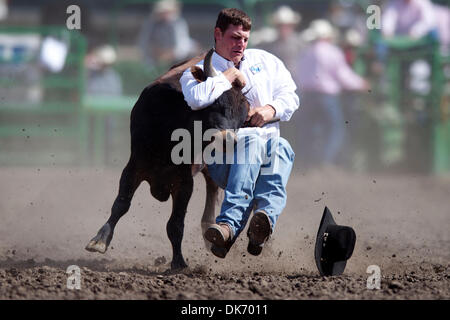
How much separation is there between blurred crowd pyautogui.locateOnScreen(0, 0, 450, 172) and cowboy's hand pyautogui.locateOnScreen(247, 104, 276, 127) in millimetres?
5270

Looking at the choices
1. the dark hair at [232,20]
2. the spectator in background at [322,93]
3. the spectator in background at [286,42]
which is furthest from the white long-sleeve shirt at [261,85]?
the spectator in background at [322,93]

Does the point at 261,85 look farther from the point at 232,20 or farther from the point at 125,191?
the point at 125,191

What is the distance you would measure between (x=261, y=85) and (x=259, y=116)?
265 millimetres

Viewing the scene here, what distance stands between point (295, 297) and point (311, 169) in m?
6.53

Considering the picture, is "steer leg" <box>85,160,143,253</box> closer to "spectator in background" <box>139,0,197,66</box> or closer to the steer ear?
the steer ear

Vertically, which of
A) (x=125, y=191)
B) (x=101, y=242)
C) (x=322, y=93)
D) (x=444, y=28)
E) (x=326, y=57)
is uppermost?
(x=444, y=28)

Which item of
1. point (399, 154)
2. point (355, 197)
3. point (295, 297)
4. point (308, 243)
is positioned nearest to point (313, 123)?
point (399, 154)

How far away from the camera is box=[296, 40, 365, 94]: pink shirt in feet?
32.2

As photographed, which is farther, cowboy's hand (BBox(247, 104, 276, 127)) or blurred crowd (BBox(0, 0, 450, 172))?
blurred crowd (BBox(0, 0, 450, 172))

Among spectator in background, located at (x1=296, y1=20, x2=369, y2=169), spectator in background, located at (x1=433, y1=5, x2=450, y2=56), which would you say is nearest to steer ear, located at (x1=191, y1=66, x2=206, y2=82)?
spectator in background, located at (x1=296, y1=20, x2=369, y2=169)

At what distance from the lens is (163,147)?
14.8 ft

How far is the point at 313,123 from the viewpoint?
33.2ft

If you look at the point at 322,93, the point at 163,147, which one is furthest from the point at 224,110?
the point at 322,93
